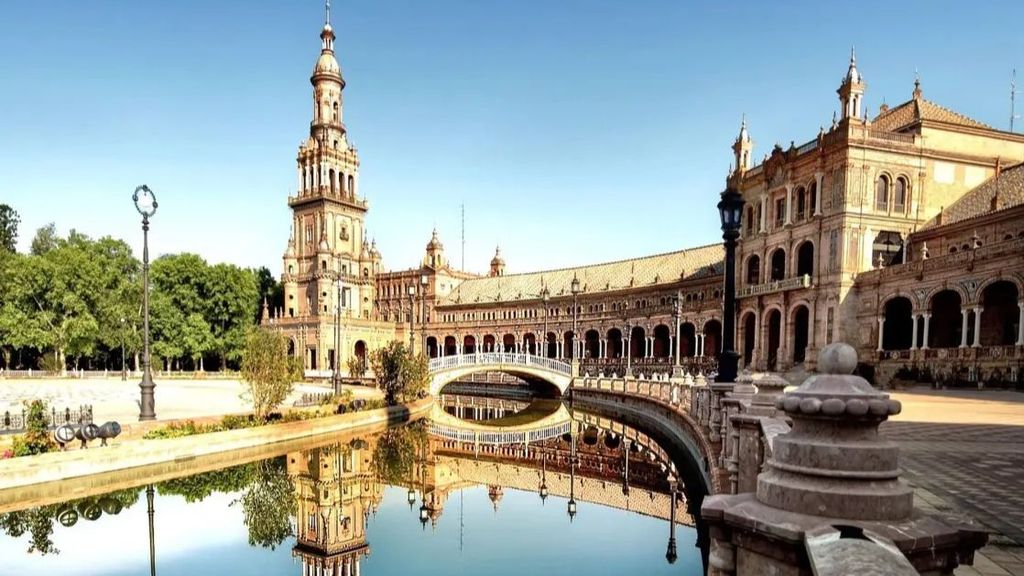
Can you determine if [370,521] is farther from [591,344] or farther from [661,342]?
[591,344]

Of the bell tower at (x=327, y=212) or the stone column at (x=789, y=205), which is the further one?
the bell tower at (x=327, y=212)

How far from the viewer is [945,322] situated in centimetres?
3183

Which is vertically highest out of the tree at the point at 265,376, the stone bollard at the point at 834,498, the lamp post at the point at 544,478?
the stone bollard at the point at 834,498

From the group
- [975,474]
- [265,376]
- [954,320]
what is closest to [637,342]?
[954,320]

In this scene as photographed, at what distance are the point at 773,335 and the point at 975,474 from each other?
3540 cm

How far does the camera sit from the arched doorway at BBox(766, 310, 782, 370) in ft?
133

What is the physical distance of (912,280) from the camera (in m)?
31.1

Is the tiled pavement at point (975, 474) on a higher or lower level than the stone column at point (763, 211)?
lower

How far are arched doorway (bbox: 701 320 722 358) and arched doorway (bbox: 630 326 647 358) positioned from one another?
6.59 meters

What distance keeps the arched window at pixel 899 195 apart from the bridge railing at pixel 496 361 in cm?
2354

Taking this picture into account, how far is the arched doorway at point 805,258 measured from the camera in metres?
38.5

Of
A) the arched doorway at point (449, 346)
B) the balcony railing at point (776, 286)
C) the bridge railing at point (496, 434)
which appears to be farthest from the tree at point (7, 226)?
the balcony railing at point (776, 286)

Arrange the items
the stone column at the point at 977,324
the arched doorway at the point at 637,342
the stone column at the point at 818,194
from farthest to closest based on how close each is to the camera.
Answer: the arched doorway at the point at 637,342 → the stone column at the point at 818,194 → the stone column at the point at 977,324

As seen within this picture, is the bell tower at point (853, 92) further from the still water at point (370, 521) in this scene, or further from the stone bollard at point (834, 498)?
the stone bollard at point (834, 498)
